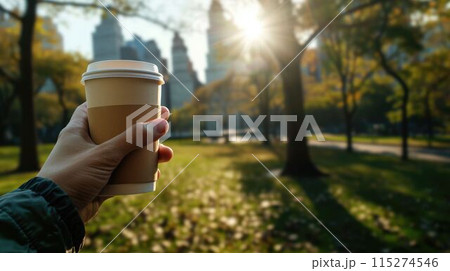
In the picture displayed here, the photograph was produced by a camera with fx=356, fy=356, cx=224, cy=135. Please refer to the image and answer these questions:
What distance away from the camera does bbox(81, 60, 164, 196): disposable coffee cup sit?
3.85 feet

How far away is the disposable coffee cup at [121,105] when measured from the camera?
3.85 ft

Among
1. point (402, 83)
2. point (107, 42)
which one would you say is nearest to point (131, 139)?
point (107, 42)

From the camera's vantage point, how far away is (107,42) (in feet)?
10.6

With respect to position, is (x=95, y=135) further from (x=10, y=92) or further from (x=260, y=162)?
(x=10, y=92)

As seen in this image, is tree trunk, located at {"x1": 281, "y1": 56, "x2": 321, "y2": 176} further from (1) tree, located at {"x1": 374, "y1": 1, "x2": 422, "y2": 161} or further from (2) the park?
(1) tree, located at {"x1": 374, "y1": 1, "x2": 422, "y2": 161}

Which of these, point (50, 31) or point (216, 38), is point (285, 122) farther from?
point (50, 31)

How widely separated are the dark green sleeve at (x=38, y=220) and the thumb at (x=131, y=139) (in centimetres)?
18

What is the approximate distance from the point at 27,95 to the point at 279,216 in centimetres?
448

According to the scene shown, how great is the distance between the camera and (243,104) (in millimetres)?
5301

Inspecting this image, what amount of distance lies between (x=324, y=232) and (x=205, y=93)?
193 centimetres

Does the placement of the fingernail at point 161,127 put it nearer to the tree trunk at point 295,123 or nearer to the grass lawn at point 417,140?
the tree trunk at point 295,123

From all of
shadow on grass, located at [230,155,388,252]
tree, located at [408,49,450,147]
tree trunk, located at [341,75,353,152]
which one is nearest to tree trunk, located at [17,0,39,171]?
shadow on grass, located at [230,155,388,252]
